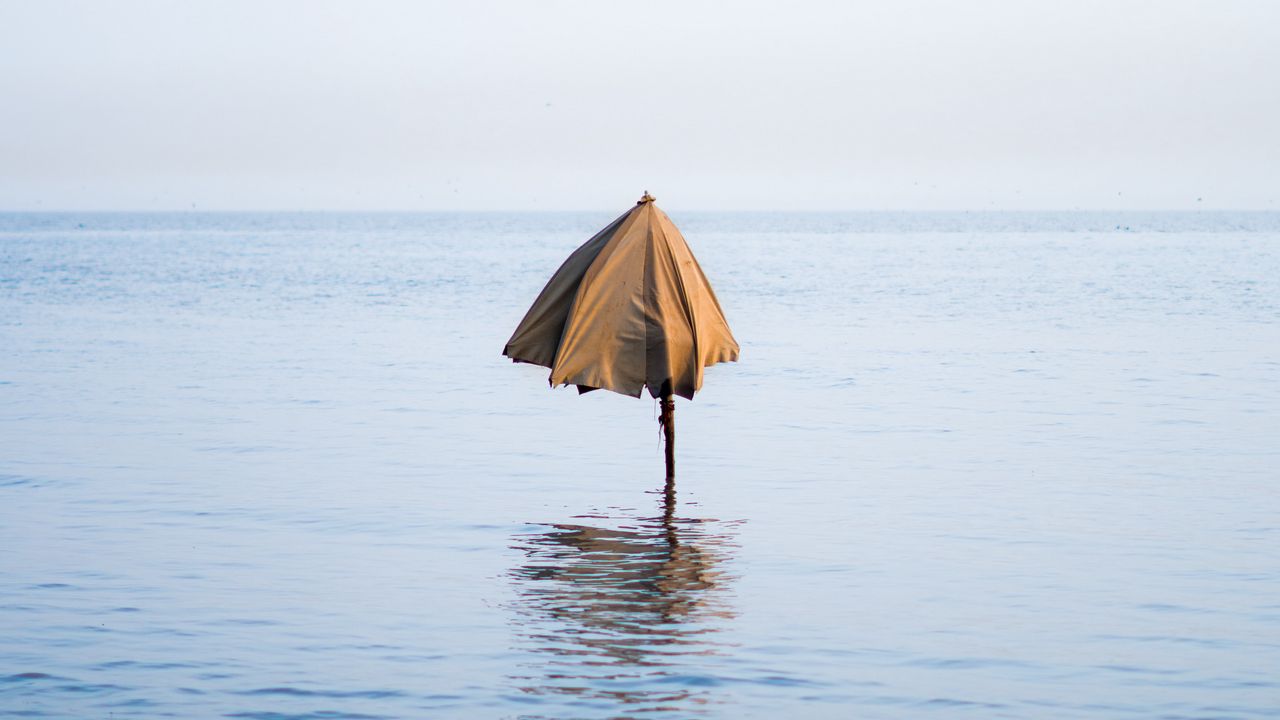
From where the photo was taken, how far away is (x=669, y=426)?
14.3 meters

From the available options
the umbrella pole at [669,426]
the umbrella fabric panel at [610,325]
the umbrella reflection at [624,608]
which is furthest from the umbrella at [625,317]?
the umbrella reflection at [624,608]

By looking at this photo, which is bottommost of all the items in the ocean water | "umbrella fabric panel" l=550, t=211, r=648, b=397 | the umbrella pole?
the ocean water

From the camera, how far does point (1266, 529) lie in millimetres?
12461

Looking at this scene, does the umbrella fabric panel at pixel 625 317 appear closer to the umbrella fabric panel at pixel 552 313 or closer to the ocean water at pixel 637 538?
the umbrella fabric panel at pixel 552 313

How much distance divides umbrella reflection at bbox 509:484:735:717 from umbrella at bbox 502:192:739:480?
4.46ft

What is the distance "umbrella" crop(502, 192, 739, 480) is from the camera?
12750 millimetres

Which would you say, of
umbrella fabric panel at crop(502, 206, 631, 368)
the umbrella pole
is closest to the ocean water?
the umbrella pole

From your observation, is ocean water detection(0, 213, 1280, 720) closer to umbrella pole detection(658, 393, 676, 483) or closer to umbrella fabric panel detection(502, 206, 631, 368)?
umbrella pole detection(658, 393, 676, 483)

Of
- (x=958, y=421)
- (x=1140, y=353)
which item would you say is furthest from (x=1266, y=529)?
(x=1140, y=353)

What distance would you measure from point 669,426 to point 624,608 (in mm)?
4449

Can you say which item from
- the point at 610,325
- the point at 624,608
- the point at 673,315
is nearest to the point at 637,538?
the point at 610,325

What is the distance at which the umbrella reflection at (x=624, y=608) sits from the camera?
831 centimetres

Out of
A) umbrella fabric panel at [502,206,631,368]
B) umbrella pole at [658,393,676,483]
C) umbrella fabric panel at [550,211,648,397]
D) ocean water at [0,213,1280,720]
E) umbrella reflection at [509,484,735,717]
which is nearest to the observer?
umbrella reflection at [509,484,735,717]

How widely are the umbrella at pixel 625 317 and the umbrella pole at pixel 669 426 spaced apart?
2.64 ft
